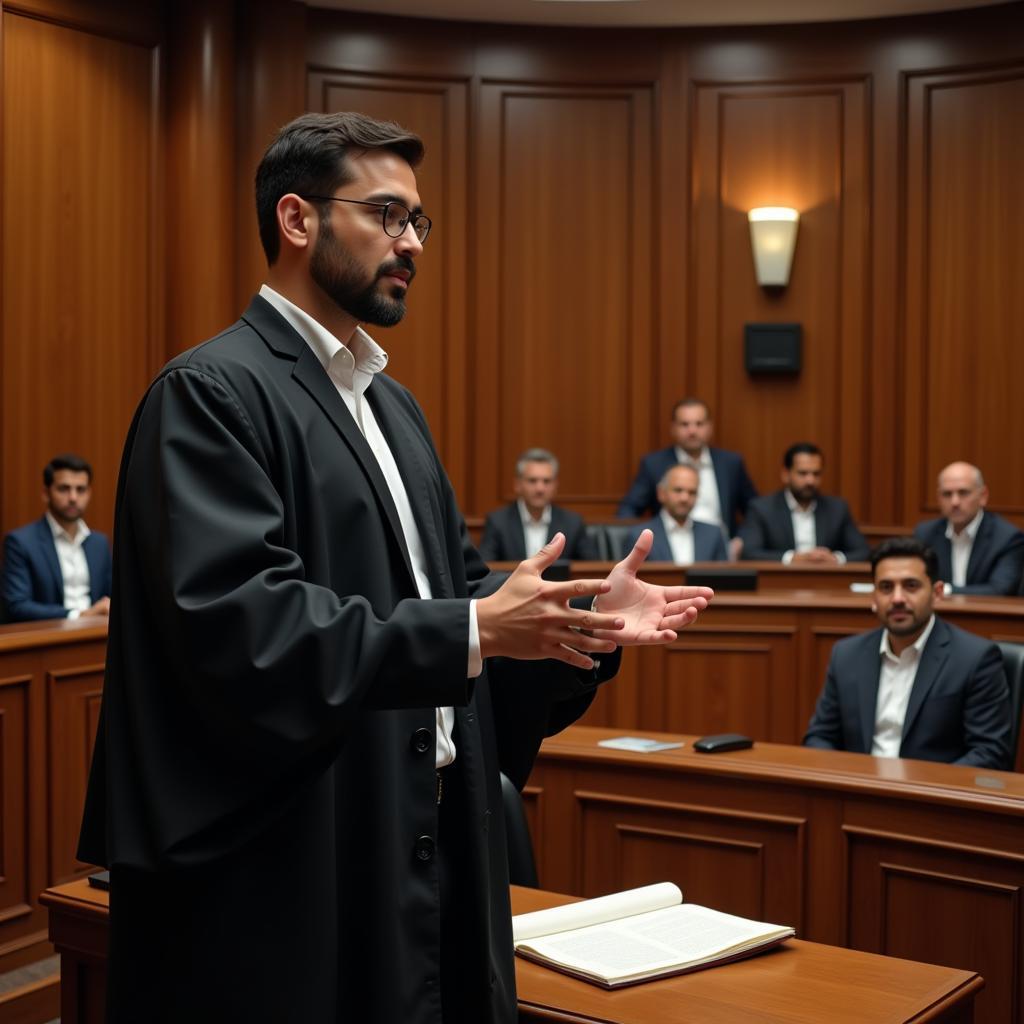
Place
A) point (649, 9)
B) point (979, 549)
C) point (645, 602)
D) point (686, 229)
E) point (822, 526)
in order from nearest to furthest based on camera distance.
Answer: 1. point (645, 602)
2. point (979, 549)
3. point (822, 526)
4. point (649, 9)
5. point (686, 229)

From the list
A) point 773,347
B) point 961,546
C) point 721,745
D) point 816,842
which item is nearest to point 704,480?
point 773,347

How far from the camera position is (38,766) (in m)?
4.08

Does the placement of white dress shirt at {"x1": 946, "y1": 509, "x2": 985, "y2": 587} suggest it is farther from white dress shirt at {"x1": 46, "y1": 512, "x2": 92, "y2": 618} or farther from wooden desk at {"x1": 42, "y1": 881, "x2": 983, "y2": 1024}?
wooden desk at {"x1": 42, "y1": 881, "x2": 983, "y2": 1024}

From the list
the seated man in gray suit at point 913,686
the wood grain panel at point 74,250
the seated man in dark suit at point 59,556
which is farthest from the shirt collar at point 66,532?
the seated man in gray suit at point 913,686

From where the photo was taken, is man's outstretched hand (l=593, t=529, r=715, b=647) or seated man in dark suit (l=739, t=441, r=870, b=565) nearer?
man's outstretched hand (l=593, t=529, r=715, b=647)

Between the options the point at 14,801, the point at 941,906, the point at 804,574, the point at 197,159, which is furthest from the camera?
the point at 197,159

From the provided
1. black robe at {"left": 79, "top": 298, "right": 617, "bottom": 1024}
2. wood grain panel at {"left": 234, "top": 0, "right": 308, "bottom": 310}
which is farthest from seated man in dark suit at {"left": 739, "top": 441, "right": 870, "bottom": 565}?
black robe at {"left": 79, "top": 298, "right": 617, "bottom": 1024}

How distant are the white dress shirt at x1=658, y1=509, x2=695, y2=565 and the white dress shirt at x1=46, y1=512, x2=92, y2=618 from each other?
2.88 m

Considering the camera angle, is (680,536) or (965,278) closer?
(680,536)

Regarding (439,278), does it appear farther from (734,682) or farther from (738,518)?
(734,682)

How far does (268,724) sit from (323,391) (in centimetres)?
45

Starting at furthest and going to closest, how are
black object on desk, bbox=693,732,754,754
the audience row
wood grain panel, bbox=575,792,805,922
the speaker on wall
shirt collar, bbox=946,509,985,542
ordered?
the speaker on wall < shirt collar, bbox=946,509,985,542 < the audience row < black object on desk, bbox=693,732,754,754 < wood grain panel, bbox=575,792,805,922

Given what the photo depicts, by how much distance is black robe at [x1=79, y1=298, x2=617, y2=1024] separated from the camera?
55.7 inches

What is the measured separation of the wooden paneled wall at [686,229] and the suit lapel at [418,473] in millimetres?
5919
